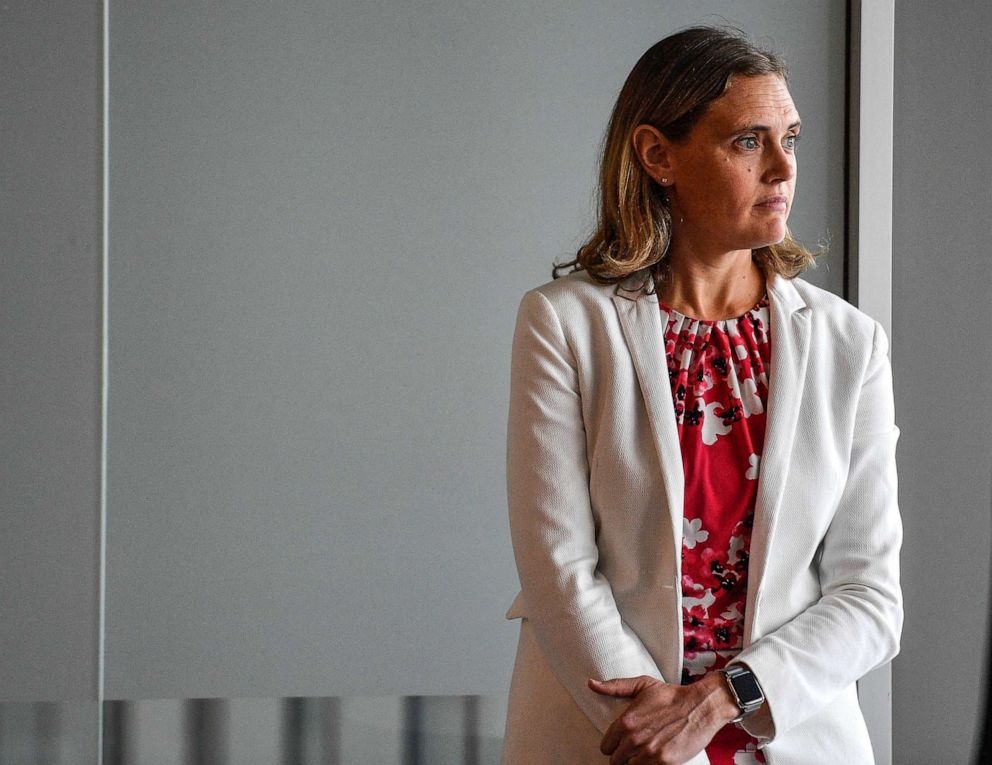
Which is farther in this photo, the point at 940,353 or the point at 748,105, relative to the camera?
the point at 940,353

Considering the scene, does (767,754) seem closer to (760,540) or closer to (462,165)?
(760,540)

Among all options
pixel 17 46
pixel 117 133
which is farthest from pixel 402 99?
pixel 17 46

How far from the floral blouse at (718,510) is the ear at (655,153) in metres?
0.28

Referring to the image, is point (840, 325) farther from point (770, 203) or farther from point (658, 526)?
point (658, 526)

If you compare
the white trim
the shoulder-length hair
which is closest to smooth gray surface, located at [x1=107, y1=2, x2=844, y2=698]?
the white trim

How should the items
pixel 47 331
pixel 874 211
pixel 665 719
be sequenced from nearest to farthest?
1. pixel 665 719
2. pixel 47 331
3. pixel 874 211

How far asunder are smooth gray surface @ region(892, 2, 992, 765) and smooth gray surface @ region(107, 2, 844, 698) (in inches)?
29.7

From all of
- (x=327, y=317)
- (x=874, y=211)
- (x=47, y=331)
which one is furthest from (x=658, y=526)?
(x=47, y=331)

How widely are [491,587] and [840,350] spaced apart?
48.1 inches

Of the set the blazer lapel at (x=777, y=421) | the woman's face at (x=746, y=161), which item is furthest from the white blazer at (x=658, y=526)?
the woman's face at (x=746, y=161)

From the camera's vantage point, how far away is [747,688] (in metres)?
1.30

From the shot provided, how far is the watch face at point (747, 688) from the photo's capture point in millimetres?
1292

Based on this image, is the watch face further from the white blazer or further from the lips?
the lips

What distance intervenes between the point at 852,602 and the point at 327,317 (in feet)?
4.59
